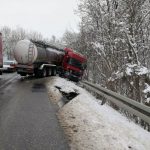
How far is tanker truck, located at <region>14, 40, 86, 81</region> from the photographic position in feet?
96.5

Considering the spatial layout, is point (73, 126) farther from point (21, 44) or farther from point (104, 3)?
point (21, 44)

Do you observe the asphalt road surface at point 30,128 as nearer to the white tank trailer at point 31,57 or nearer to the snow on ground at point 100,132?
the snow on ground at point 100,132

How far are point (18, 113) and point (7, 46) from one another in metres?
120

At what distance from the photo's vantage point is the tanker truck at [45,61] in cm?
2942

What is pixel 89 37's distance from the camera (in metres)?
36.3

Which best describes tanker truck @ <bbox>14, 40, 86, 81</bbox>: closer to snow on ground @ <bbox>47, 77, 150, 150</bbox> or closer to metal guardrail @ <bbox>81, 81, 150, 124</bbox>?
metal guardrail @ <bbox>81, 81, 150, 124</bbox>

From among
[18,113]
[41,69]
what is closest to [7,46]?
[41,69]

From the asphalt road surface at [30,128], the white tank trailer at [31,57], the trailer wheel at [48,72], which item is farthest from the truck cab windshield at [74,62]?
the asphalt road surface at [30,128]

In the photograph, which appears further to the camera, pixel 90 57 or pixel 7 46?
pixel 7 46

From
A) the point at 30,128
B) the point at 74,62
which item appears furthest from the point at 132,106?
the point at 74,62

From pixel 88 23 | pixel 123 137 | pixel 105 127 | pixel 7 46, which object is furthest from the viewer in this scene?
pixel 7 46

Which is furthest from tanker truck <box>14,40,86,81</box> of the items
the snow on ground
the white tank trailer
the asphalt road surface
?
the snow on ground

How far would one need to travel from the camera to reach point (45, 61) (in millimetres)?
32344

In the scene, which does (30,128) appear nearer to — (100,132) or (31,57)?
(100,132)
